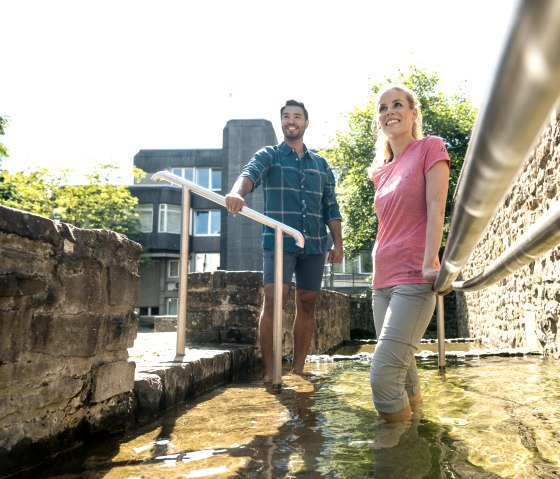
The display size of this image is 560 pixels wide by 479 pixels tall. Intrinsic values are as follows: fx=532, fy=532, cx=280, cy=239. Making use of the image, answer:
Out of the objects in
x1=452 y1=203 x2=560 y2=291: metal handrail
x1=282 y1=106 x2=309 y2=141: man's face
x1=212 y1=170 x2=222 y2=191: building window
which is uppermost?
x1=212 y1=170 x2=222 y2=191: building window

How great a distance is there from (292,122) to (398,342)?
6.88ft

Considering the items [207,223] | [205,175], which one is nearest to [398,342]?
[207,223]

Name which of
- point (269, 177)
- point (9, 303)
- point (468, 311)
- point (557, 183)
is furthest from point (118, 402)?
point (468, 311)

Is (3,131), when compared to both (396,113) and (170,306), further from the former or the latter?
(396,113)

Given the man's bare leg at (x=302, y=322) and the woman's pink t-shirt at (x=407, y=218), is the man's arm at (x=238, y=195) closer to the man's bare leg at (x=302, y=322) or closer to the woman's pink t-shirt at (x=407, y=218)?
the man's bare leg at (x=302, y=322)

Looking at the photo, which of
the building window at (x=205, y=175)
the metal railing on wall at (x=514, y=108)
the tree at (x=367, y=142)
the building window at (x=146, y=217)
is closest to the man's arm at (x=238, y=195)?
the metal railing on wall at (x=514, y=108)

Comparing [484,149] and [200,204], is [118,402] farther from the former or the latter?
[200,204]

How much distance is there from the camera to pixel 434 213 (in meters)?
2.08

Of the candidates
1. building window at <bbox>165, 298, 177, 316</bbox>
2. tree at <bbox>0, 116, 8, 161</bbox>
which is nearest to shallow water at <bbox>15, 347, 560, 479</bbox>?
tree at <bbox>0, 116, 8, 161</bbox>

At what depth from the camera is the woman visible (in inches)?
81.7

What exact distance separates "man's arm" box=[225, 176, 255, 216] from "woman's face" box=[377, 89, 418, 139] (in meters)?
1.03

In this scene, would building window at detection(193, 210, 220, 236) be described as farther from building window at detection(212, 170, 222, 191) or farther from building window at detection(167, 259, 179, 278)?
building window at detection(167, 259, 179, 278)

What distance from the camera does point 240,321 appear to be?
170 inches

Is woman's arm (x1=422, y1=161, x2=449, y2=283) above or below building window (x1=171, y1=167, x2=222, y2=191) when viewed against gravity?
below
